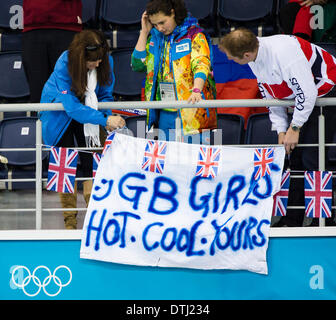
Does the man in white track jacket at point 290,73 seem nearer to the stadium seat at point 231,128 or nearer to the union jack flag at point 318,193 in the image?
the union jack flag at point 318,193

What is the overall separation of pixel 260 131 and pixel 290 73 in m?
1.10

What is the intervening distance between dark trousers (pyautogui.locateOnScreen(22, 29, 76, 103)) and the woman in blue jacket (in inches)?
33.7

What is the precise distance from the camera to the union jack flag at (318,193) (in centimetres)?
366

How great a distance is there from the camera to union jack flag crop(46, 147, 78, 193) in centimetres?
375

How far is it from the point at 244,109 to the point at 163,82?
1202 millimetres

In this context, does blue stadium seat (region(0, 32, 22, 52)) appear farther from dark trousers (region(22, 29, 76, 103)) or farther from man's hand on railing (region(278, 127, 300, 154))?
man's hand on railing (region(278, 127, 300, 154))

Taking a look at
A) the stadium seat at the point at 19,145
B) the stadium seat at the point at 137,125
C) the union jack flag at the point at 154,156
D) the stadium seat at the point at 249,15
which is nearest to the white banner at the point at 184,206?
the union jack flag at the point at 154,156

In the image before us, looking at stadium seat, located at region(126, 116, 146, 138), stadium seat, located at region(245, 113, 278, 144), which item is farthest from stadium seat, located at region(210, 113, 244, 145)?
stadium seat, located at region(126, 116, 146, 138)

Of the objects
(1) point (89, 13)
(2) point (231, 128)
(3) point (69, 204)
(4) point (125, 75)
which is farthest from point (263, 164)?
(1) point (89, 13)

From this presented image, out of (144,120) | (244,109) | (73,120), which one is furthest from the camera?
(244,109)

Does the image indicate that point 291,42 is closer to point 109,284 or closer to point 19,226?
point 109,284

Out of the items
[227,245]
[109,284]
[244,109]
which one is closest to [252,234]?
[227,245]

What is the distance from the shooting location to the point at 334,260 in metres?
3.60

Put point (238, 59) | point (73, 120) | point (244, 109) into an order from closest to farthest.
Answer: point (238, 59)
point (73, 120)
point (244, 109)
